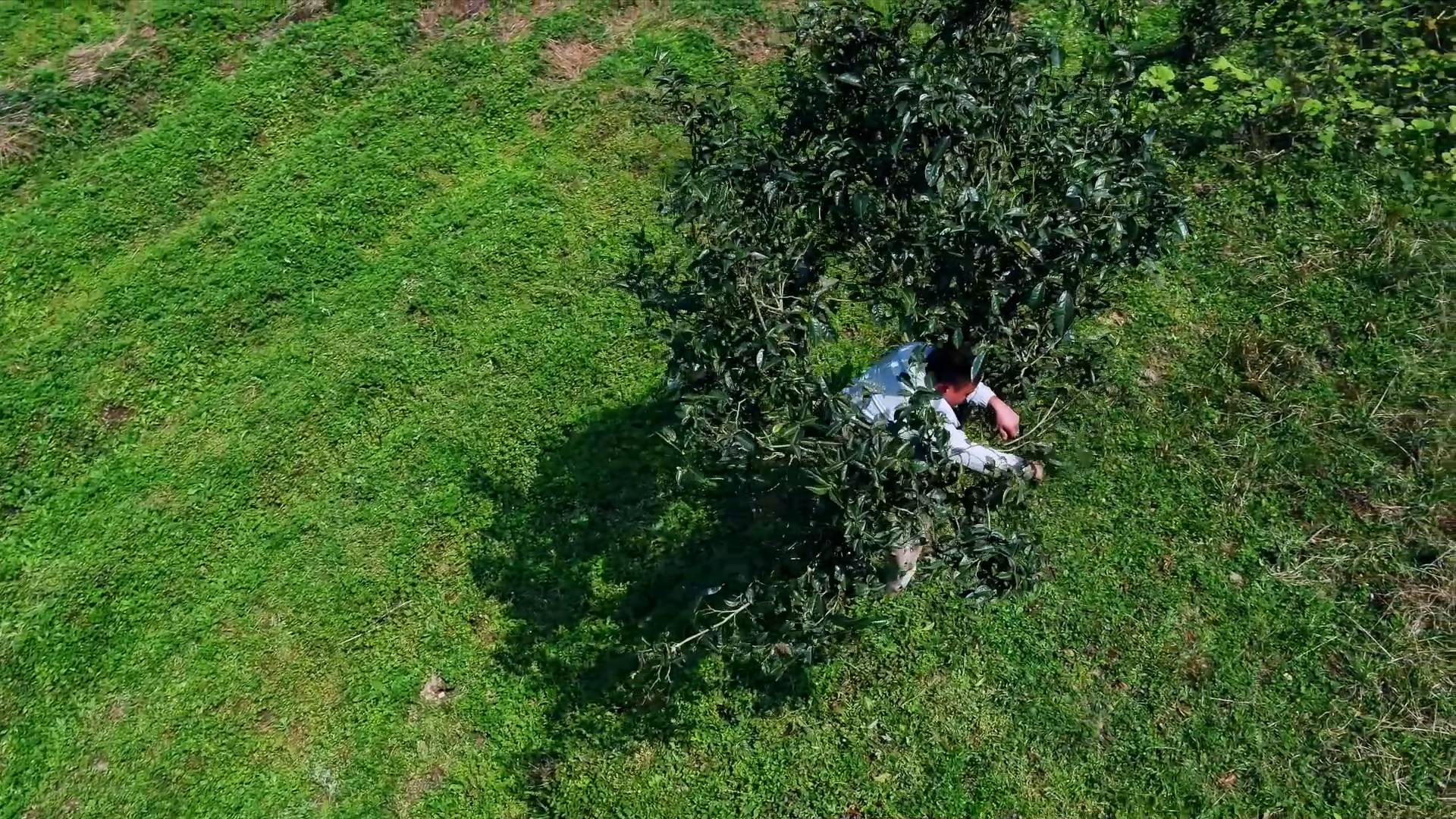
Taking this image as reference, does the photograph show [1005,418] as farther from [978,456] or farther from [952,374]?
[978,456]

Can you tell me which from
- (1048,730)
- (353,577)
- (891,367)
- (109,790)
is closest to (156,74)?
(353,577)

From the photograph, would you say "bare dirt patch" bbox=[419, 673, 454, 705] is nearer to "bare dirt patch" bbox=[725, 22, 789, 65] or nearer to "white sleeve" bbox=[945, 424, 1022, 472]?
"white sleeve" bbox=[945, 424, 1022, 472]

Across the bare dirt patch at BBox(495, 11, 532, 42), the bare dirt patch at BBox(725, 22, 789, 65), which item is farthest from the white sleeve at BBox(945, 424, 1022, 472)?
the bare dirt patch at BBox(495, 11, 532, 42)

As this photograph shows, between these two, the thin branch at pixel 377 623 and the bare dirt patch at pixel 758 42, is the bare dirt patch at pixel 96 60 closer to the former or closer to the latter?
the bare dirt patch at pixel 758 42

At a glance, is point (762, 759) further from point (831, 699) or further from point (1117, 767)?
point (1117, 767)

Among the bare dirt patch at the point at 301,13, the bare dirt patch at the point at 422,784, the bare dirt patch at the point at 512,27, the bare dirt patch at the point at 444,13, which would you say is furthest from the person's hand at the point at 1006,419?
the bare dirt patch at the point at 301,13
